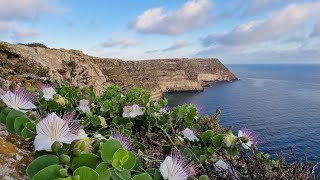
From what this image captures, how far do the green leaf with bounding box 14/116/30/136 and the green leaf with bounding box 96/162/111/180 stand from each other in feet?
1.90

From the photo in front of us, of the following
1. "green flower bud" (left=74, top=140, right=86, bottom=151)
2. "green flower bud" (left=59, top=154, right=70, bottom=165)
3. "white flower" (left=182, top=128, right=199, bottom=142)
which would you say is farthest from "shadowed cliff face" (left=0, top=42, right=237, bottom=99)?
"green flower bud" (left=59, top=154, right=70, bottom=165)

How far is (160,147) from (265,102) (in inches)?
2925

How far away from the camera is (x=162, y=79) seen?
355ft

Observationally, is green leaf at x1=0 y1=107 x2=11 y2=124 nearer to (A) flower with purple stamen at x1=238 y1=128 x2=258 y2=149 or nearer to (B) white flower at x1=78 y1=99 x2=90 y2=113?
(B) white flower at x1=78 y1=99 x2=90 y2=113

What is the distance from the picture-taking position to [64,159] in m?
1.42

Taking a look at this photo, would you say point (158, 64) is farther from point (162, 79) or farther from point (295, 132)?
point (295, 132)

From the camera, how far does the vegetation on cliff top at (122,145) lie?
1.48 metres

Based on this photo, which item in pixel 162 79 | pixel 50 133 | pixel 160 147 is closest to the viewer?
pixel 50 133

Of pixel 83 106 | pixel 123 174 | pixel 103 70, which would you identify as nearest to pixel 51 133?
pixel 123 174

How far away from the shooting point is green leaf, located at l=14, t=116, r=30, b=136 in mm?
1725

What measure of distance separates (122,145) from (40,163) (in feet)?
1.67

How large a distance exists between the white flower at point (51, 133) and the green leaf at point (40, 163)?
11cm

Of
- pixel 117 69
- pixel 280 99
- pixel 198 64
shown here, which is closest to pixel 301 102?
pixel 280 99

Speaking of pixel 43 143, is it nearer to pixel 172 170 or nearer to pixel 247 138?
pixel 172 170
